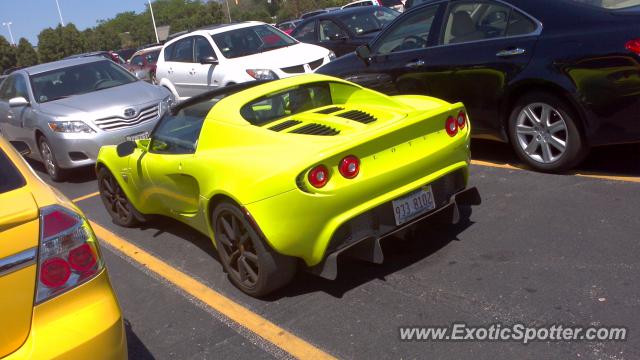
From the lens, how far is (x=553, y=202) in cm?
485

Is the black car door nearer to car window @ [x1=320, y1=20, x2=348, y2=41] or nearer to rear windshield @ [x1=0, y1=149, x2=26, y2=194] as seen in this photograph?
rear windshield @ [x1=0, y1=149, x2=26, y2=194]

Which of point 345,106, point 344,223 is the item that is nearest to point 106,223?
point 345,106

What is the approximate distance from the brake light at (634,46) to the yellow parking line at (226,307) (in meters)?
3.24

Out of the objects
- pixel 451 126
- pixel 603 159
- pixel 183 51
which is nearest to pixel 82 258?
pixel 451 126

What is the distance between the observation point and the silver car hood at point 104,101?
8352 millimetres

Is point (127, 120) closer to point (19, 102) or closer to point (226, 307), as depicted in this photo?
point (19, 102)

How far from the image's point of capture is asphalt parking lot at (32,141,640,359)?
10.9 feet

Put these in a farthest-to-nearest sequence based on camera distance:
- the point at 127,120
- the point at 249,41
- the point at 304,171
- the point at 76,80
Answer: the point at 249,41 < the point at 76,80 < the point at 127,120 < the point at 304,171

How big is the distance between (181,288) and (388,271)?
1.45m

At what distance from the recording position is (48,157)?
8852 mm

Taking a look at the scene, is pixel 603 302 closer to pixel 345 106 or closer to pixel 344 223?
pixel 344 223

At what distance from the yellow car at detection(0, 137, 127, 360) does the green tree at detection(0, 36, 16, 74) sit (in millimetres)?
68831

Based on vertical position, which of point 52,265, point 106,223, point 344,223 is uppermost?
point 52,265

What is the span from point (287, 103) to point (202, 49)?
6.84 meters
